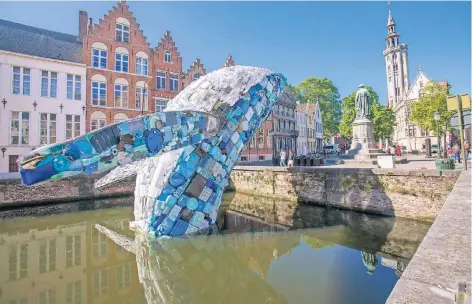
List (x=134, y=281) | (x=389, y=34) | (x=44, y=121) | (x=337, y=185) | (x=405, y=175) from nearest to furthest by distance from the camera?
1. (x=134, y=281)
2. (x=405, y=175)
3. (x=337, y=185)
4. (x=44, y=121)
5. (x=389, y=34)

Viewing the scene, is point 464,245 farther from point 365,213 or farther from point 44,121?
point 44,121

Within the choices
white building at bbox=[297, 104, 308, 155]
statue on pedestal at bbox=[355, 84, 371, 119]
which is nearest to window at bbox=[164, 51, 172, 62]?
statue on pedestal at bbox=[355, 84, 371, 119]

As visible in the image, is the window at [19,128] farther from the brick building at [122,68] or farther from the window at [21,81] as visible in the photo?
the brick building at [122,68]

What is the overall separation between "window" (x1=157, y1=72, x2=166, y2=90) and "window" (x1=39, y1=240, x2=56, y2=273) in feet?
59.6

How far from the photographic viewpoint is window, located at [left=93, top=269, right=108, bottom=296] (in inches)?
206

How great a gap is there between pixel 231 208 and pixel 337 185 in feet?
16.9

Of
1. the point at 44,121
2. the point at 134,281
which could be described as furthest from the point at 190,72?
the point at 134,281

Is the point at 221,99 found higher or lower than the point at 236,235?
higher

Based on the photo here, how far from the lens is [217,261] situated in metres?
6.48

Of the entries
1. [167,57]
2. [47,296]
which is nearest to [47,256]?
[47,296]

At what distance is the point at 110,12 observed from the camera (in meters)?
21.2

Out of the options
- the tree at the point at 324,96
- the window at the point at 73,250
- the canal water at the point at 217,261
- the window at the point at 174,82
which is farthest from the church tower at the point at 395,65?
the window at the point at 73,250

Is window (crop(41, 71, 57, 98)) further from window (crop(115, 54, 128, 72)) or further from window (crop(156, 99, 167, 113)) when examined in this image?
window (crop(156, 99, 167, 113))

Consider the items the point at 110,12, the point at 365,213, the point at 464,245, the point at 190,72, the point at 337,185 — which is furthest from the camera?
the point at 190,72
